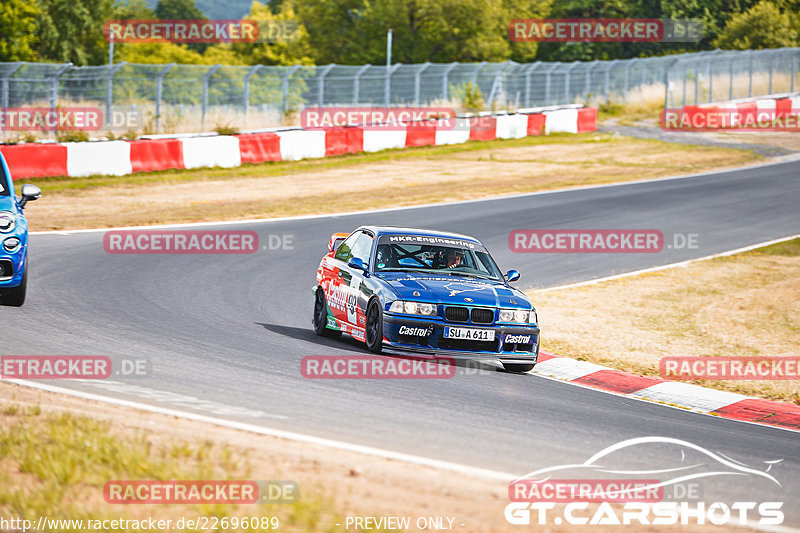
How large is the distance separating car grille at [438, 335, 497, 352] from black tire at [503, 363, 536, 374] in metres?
0.55

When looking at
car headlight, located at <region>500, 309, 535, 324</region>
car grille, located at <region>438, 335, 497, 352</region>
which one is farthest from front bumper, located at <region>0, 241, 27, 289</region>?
car headlight, located at <region>500, 309, 535, 324</region>

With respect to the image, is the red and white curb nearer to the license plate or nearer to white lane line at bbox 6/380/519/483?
the license plate

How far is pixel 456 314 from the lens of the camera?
10.3 m

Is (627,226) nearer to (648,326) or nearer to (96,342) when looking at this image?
(648,326)

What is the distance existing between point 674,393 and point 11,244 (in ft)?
23.6

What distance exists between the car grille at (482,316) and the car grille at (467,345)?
207 mm

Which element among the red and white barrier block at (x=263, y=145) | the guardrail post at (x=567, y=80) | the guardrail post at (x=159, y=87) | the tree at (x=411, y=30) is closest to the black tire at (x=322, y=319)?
the red and white barrier block at (x=263, y=145)

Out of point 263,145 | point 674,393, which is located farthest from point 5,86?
point 674,393

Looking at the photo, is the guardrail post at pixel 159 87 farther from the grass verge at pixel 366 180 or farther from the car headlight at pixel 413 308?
the car headlight at pixel 413 308

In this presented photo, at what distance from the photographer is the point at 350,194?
1023 inches

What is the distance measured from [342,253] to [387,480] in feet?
21.2

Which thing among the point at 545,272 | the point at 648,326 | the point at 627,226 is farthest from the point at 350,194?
the point at 648,326

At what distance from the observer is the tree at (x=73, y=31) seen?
61.9 meters

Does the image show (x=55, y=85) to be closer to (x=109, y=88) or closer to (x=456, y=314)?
(x=109, y=88)
